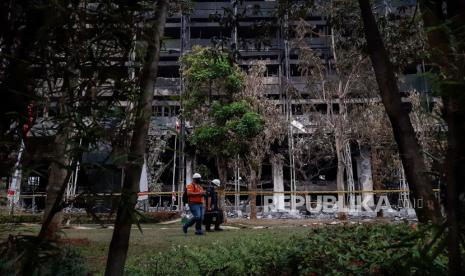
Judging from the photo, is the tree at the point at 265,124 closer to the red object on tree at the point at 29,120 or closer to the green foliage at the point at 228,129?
the green foliage at the point at 228,129

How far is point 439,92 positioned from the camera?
6.10 feet

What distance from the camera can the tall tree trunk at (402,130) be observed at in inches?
112

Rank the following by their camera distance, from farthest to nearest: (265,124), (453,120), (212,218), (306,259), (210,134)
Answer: (265,124), (210,134), (212,218), (306,259), (453,120)

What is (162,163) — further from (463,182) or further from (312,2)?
(463,182)

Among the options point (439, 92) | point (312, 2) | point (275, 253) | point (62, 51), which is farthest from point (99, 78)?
point (312, 2)

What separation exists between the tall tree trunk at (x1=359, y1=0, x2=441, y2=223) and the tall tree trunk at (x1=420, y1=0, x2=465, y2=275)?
58cm

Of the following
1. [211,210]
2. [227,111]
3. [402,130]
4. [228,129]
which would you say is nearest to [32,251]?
[402,130]

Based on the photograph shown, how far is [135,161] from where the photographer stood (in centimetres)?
237

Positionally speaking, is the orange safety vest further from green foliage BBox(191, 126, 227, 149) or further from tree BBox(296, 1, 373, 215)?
tree BBox(296, 1, 373, 215)

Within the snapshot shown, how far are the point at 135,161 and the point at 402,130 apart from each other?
171cm

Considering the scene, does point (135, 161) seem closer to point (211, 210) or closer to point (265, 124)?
point (211, 210)

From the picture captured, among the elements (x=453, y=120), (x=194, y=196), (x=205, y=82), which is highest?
(x=205, y=82)

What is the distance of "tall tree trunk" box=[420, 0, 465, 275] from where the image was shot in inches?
72.7

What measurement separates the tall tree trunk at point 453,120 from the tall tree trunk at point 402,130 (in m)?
0.58
